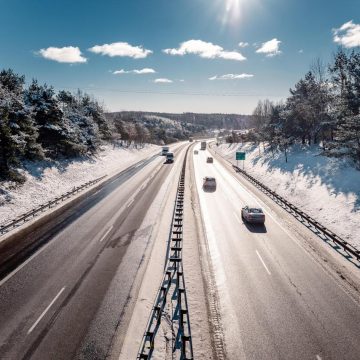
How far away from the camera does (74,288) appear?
1398 cm

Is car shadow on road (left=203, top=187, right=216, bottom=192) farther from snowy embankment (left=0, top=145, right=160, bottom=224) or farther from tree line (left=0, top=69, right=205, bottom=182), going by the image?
tree line (left=0, top=69, right=205, bottom=182)

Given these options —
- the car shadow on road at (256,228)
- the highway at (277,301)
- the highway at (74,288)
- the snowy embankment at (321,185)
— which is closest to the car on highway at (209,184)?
the snowy embankment at (321,185)

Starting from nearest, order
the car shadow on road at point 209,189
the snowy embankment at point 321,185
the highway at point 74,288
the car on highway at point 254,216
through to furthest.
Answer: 1. the highway at point 74,288
2. the car on highway at point 254,216
3. the snowy embankment at point 321,185
4. the car shadow on road at point 209,189

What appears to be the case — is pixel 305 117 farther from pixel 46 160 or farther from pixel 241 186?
pixel 46 160

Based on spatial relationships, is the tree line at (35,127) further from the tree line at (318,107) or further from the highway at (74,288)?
the tree line at (318,107)

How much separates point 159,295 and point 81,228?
11.0 m

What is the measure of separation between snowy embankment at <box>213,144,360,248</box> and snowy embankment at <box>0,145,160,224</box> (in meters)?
24.8

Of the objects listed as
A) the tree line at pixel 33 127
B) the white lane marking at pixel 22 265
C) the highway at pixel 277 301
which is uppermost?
the tree line at pixel 33 127

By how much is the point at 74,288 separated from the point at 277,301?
8.87 m

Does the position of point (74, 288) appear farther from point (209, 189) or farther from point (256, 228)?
point (209, 189)

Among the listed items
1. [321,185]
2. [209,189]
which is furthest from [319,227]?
[209,189]

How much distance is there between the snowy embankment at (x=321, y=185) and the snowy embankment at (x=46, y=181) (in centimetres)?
2478

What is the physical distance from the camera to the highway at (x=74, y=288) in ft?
34.3

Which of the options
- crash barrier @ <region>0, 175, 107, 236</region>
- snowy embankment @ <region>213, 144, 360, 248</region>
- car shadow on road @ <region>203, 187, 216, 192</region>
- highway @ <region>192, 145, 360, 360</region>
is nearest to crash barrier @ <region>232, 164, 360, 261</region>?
snowy embankment @ <region>213, 144, 360, 248</region>
